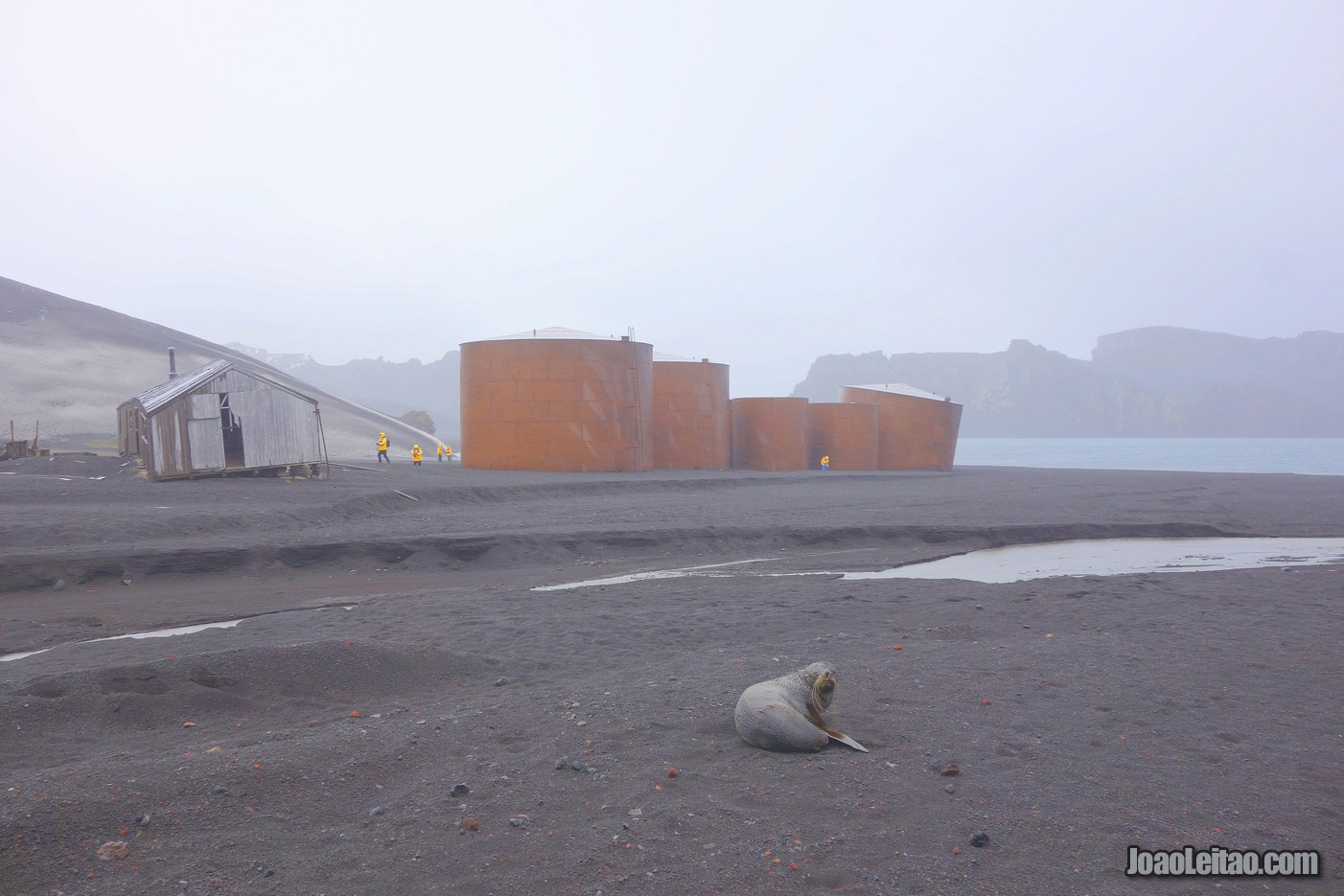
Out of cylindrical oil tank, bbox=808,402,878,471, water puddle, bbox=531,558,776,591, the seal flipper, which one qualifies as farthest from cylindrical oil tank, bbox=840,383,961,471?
the seal flipper

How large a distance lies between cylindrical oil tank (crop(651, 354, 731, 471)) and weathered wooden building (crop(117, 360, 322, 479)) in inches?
581

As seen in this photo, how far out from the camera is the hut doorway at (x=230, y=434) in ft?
67.2

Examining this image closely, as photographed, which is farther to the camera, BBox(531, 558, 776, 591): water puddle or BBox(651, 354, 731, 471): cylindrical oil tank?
BBox(651, 354, 731, 471): cylindrical oil tank

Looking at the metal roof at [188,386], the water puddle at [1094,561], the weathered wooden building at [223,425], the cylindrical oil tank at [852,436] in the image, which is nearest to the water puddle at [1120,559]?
the water puddle at [1094,561]

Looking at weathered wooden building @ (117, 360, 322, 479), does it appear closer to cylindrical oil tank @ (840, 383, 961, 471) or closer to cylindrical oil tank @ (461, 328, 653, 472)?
cylindrical oil tank @ (461, 328, 653, 472)

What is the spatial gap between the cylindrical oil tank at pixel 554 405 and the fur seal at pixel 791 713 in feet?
76.2

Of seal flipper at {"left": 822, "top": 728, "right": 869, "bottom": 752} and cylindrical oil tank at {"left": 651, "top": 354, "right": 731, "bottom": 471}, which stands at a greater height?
cylindrical oil tank at {"left": 651, "top": 354, "right": 731, "bottom": 471}

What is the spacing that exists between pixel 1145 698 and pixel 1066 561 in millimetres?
8900

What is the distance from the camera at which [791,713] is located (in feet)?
16.4

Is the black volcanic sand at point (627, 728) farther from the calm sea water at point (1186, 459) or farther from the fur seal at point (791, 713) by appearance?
the calm sea water at point (1186, 459)

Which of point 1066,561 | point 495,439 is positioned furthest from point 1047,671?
point 495,439

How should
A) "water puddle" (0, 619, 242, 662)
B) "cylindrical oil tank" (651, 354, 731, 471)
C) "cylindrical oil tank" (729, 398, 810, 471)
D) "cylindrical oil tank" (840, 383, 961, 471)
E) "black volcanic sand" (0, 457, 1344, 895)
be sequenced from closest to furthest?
"black volcanic sand" (0, 457, 1344, 895) → "water puddle" (0, 619, 242, 662) → "cylindrical oil tank" (651, 354, 731, 471) → "cylindrical oil tank" (729, 398, 810, 471) → "cylindrical oil tank" (840, 383, 961, 471)

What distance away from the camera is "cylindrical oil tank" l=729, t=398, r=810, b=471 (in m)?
37.2

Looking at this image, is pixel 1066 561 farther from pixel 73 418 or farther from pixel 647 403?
pixel 73 418
